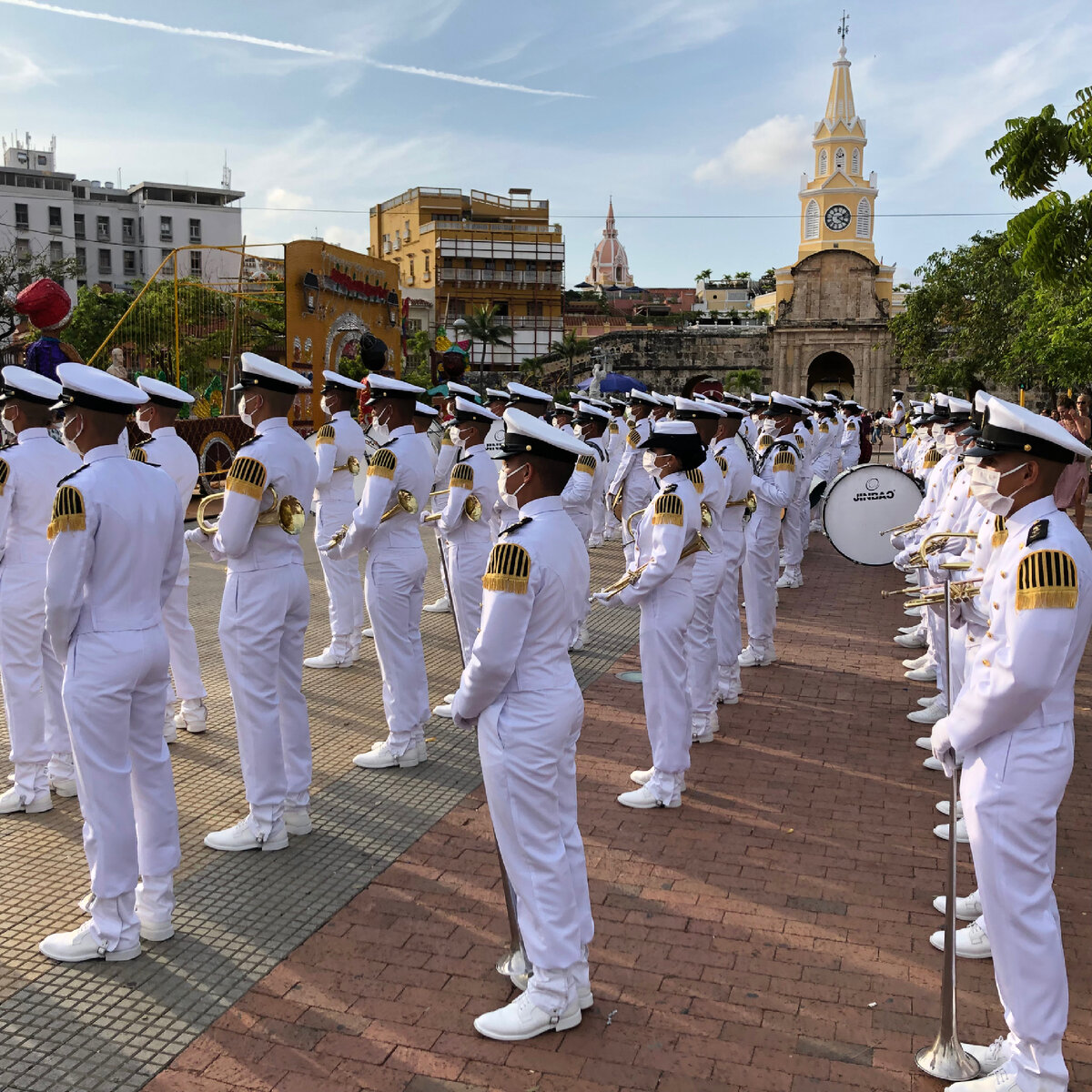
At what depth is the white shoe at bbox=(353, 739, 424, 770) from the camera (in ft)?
22.6

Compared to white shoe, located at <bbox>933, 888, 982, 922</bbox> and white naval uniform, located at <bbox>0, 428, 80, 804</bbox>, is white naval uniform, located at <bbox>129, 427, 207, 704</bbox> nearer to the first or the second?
white naval uniform, located at <bbox>0, 428, 80, 804</bbox>

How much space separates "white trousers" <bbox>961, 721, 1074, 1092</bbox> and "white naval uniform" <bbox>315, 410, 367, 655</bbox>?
21.2 ft

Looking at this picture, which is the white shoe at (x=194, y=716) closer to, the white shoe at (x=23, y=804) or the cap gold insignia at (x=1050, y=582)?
the white shoe at (x=23, y=804)

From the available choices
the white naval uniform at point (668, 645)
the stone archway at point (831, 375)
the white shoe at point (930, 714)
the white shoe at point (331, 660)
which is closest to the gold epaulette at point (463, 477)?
the white naval uniform at point (668, 645)

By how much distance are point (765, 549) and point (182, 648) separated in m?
5.07

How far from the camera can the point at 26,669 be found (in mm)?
6113

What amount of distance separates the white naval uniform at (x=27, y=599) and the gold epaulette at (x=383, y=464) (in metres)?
1.79

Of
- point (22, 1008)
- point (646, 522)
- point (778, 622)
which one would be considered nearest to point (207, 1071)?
point (22, 1008)

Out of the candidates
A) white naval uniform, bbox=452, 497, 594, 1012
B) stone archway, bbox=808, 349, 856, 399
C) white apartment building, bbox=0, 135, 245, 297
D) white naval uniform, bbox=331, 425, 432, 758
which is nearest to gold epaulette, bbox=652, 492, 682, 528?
white naval uniform, bbox=331, 425, 432, 758

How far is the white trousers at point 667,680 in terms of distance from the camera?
6.34 meters

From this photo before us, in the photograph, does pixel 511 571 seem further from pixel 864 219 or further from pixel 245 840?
pixel 864 219

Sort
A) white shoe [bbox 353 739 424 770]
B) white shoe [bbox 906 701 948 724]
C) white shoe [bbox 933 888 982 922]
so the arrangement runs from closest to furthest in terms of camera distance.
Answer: white shoe [bbox 933 888 982 922] < white shoe [bbox 353 739 424 770] < white shoe [bbox 906 701 948 724]

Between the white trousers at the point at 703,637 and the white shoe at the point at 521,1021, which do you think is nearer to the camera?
the white shoe at the point at 521,1021

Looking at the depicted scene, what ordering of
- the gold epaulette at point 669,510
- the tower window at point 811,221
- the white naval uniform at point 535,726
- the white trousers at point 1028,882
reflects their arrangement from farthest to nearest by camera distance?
the tower window at point 811,221 < the gold epaulette at point 669,510 < the white naval uniform at point 535,726 < the white trousers at point 1028,882
